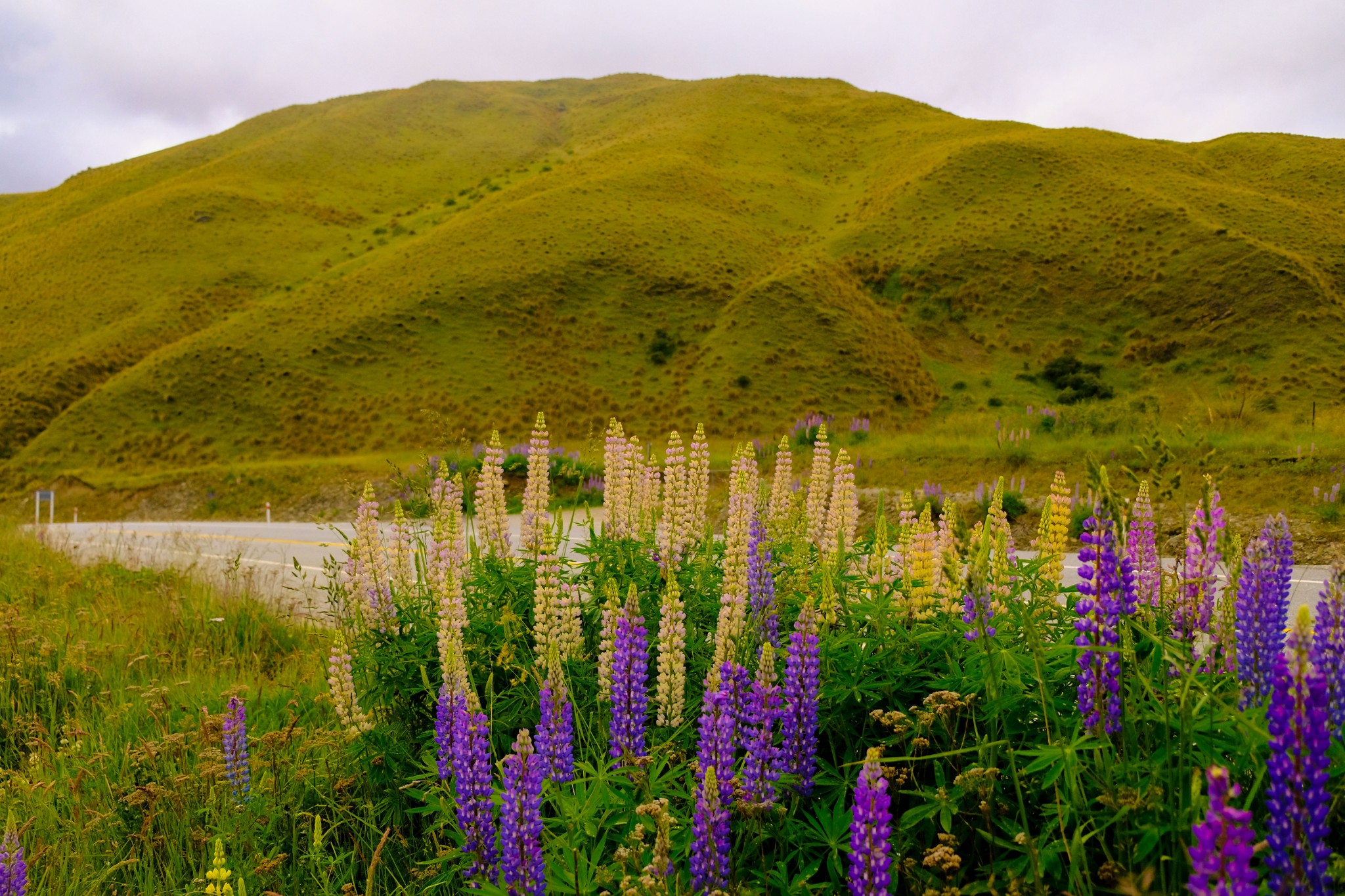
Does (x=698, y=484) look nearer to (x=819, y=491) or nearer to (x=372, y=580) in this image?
(x=819, y=491)

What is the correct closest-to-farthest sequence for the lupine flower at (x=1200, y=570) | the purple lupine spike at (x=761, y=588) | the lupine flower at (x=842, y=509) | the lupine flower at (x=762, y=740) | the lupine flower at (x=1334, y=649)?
the lupine flower at (x=1334, y=649) < the lupine flower at (x=1200, y=570) < the lupine flower at (x=762, y=740) < the purple lupine spike at (x=761, y=588) < the lupine flower at (x=842, y=509)

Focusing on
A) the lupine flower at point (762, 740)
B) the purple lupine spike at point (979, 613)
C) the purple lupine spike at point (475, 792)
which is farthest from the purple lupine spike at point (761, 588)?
the purple lupine spike at point (475, 792)

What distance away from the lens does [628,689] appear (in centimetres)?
305

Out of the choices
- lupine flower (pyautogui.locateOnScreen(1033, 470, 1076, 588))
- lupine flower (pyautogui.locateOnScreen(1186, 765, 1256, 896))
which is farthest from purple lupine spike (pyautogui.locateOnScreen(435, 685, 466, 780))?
lupine flower (pyautogui.locateOnScreen(1033, 470, 1076, 588))

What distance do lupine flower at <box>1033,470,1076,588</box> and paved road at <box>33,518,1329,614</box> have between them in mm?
2358

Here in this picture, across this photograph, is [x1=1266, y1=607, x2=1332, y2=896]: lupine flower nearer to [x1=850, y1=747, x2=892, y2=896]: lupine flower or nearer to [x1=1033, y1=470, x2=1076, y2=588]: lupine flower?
[x1=850, y1=747, x2=892, y2=896]: lupine flower

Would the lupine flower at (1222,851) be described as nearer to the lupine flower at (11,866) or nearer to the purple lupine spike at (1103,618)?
the purple lupine spike at (1103,618)

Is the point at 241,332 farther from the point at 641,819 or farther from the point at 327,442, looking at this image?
the point at 641,819

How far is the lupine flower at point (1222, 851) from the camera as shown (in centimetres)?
136

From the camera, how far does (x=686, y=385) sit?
45.2 metres

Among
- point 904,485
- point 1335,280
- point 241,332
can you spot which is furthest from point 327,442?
point 1335,280

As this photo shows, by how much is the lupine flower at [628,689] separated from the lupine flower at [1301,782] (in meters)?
1.88

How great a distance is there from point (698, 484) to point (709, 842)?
2.57m

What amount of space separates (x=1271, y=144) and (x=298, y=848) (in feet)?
289
